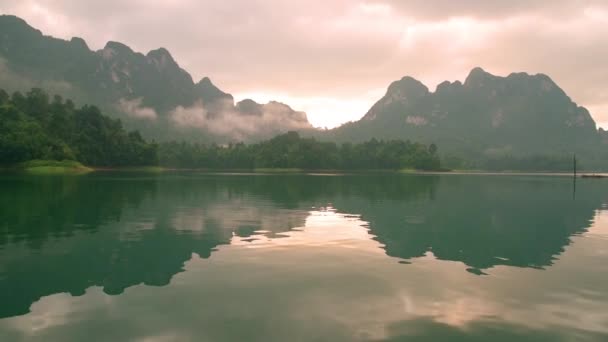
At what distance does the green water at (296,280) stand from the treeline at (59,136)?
5194 inches

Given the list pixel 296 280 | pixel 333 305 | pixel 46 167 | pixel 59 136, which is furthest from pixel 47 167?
pixel 333 305

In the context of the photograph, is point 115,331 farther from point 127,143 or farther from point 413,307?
point 127,143

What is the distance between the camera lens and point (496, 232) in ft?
97.2

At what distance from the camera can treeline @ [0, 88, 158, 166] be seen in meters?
141

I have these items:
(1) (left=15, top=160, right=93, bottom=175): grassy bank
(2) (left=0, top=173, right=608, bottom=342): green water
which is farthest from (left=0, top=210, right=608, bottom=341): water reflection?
(1) (left=15, top=160, right=93, bottom=175): grassy bank

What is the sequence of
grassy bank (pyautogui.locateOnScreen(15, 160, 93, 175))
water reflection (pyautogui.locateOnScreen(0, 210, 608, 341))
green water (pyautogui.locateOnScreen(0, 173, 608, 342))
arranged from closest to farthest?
1. water reflection (pyautogui.locateOnScreen(0, 210, 608, 341))
2. green water (pyautogui.locateOnScreen(0, 173, 608, 342))
3. grassy bank (pyautogui.locateOnScreen(15, 160, 93, 175))

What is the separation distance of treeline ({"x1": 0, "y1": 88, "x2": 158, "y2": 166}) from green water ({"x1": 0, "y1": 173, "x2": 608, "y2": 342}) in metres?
132

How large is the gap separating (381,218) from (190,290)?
959 inches

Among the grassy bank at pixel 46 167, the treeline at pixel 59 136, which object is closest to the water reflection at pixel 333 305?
the grassy bank at pixel 46 167

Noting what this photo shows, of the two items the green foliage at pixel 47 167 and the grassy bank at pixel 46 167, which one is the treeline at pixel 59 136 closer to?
the grassy bank at pixel 46 167

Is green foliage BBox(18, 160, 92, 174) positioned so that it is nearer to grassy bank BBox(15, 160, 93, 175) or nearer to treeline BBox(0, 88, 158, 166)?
grassy bank BBox(15, 160, 93, 175)

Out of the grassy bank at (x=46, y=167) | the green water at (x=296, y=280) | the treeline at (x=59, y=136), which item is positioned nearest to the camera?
the green water at (x=296, y=280)

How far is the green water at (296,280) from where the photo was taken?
37.0 feet

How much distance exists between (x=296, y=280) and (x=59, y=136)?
190 m
